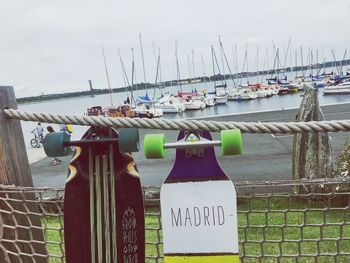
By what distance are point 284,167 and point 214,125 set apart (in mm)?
9303

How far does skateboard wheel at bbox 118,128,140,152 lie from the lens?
166cm

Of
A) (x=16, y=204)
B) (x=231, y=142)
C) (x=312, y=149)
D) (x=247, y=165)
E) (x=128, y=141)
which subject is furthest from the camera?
(x=247, y=165)

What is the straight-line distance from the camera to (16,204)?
7.23ft

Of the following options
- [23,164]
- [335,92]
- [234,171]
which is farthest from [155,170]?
[335,92]

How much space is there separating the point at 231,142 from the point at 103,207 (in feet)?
1.90

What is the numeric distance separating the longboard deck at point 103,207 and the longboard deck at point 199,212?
0.16m

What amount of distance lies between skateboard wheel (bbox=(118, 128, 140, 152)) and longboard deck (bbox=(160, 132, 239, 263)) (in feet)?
0.50

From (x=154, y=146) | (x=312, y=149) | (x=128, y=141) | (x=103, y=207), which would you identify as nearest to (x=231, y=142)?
(x=154, y=146)

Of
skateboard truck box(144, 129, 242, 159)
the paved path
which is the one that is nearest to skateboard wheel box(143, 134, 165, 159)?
skateboard truck box(144, 129, 242, 159)

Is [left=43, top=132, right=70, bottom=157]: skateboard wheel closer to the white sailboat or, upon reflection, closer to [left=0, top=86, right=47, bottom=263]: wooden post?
[left=0, top=86, right=47, bottom=263]: wooden post

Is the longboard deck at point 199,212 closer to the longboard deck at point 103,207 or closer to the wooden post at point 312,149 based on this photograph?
the longboard deck at point 103,207

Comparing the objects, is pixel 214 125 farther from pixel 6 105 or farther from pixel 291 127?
pixel 6 105

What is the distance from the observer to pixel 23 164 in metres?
2.20

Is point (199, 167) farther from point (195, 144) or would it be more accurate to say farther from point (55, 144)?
point (55, 144)
